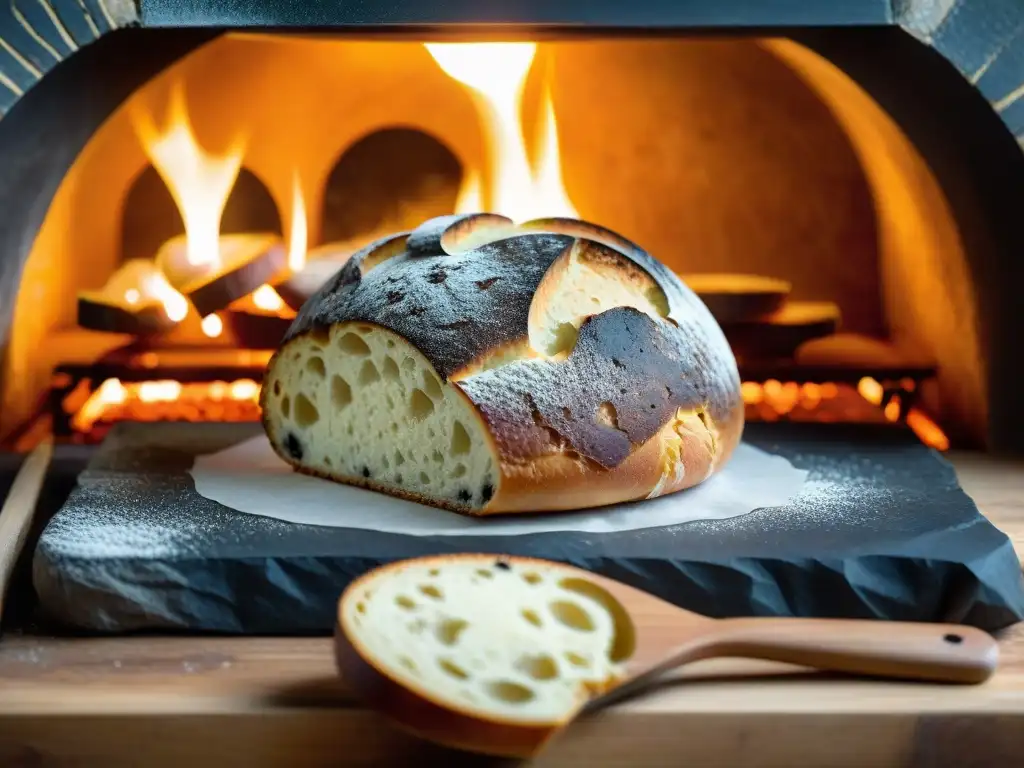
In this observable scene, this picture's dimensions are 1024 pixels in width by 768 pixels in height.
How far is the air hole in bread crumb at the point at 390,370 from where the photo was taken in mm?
1600

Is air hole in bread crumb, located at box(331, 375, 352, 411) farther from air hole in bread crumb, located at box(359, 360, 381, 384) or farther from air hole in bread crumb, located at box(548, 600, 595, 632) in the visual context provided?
air hole in bread crumb, located at box(548, 600, 595, 632)

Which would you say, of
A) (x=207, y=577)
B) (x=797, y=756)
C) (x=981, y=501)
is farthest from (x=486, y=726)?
(x=981, y=501)

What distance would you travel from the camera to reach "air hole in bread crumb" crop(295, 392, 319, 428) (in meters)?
1.74

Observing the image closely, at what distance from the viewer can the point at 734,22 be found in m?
1.81

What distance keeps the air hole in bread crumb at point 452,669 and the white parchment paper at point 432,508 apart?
35 cm

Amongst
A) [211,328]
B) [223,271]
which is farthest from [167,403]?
[223,271]

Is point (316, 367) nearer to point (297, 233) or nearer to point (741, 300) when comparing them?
point (297, 233)

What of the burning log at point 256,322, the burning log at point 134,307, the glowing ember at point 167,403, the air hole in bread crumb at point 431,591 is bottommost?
the glowing ember at point 167,403

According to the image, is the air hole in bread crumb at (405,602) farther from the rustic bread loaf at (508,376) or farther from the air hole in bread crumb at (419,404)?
the air hole in bread crumb at (419,404)

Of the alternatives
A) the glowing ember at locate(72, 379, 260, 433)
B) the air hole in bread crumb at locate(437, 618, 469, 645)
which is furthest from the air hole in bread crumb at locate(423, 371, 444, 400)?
the glowing ember at locate(72, 379, 260, 433)

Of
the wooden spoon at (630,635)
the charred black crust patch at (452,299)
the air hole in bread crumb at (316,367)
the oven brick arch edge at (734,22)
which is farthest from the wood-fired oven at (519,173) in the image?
the wooden spoon at (630,635)

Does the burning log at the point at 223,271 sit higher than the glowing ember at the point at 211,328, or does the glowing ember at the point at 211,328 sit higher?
the burning log at the point at 223,271

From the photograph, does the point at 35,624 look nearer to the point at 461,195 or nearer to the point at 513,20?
the point at 513,20

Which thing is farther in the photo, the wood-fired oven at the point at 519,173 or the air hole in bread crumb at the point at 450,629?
the wood-fired oven at the point at 519,173
